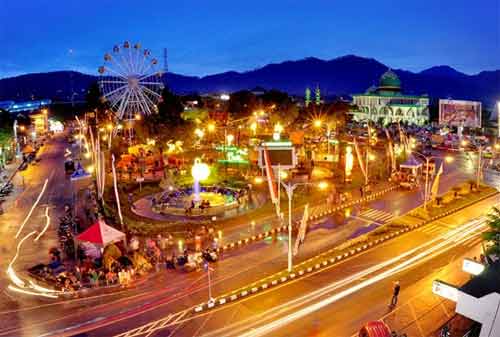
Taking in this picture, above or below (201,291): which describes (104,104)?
above

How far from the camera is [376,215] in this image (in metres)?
29.9

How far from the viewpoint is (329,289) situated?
18750 mm

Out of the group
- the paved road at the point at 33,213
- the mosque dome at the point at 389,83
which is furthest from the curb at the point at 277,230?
the mosque dome at the point at 389,83

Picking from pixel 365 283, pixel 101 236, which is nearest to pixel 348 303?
pixel 365 283

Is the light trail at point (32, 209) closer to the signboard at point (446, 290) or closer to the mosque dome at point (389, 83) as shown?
the signboard at point (446, 290)

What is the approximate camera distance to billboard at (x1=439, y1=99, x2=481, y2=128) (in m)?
65.5

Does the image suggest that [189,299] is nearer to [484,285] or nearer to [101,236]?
[101,236]

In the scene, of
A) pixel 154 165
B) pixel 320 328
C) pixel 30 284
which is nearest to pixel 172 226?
pixel 30 284

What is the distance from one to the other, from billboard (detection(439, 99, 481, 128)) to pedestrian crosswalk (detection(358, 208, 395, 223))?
43916 millimetres

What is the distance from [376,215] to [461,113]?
45446mm

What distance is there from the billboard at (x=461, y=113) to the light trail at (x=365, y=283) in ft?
146

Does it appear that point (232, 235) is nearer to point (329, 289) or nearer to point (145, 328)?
point (329, 289)

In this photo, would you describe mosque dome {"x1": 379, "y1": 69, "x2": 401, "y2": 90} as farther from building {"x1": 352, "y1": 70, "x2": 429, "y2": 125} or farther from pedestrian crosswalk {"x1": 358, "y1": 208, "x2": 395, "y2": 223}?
pedestrian crosswalk {"x1": 358, "y1": 208, "x2": 395, "y2": 223}

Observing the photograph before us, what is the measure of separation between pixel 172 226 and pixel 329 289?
1172 centimetres
